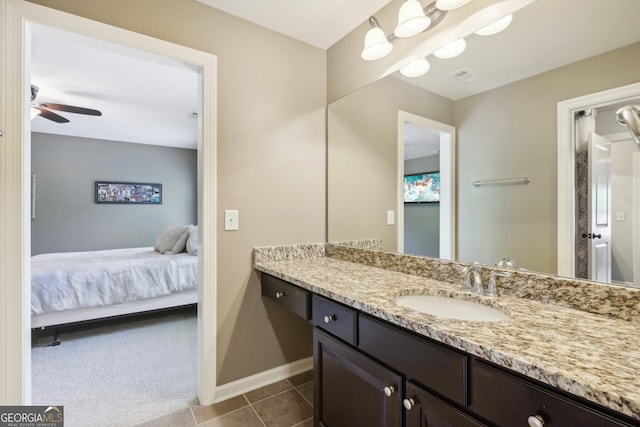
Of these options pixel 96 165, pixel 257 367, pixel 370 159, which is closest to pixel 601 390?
pixel 370 159

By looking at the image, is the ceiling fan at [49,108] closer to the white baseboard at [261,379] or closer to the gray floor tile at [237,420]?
the white baseboard at [261,379]

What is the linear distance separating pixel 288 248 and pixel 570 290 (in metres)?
1.49

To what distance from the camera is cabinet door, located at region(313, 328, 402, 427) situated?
0.98m

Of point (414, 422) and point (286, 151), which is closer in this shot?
point (414, 422)

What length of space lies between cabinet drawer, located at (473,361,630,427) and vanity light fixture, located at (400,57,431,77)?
144 cm

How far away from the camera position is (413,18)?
1360 millimetres

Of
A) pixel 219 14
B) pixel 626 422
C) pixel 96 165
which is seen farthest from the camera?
pixel 96 165

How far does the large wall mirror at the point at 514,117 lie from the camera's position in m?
0.97

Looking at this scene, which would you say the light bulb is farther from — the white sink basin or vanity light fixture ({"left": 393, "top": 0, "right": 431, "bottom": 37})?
the white sink basin

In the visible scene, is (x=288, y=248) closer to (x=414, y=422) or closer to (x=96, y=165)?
(x=414, y=422)

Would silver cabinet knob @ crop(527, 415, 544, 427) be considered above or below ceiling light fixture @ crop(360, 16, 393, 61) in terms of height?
below

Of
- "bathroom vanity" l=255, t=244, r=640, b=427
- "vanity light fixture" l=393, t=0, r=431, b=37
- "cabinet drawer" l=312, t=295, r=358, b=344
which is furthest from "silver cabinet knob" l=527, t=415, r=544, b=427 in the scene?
Answer: "vanity light fixture" l=393, t=0, r=431, b=37

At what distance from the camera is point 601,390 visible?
0.54 meters

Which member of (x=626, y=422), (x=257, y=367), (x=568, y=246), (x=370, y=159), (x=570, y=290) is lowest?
(x=257, y=367)
